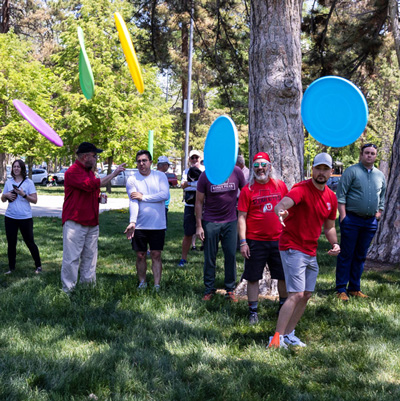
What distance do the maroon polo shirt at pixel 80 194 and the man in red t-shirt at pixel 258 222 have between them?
6.23ft

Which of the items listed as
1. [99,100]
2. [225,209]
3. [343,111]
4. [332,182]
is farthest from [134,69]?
[332,182]

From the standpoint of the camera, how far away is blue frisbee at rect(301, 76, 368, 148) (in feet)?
14.1

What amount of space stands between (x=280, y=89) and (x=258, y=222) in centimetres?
174

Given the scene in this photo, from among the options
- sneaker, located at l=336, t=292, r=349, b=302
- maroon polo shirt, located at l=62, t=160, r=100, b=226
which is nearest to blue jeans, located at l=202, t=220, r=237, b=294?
sneaker, located at l=336, t=292, r=349, b=302

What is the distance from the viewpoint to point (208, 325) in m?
4.66

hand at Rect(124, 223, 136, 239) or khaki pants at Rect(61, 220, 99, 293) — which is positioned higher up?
hand at Rect(124, 223, 136, 239)

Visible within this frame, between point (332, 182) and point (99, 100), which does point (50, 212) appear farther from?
point (332, 182)

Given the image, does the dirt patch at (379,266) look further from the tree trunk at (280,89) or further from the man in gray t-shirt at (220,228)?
the man in gray t-shirt at (220,228)

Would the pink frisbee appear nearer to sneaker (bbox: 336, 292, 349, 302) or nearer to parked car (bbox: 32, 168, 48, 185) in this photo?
sneaker (bbox: 336, 292, 349, 302)

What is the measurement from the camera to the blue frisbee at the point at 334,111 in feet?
14.1

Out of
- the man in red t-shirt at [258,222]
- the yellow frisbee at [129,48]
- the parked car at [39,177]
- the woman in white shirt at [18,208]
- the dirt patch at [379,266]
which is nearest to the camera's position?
the man in red t-shirt at [258,222]

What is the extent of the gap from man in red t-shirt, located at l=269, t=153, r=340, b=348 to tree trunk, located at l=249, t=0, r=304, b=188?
57.4 inches

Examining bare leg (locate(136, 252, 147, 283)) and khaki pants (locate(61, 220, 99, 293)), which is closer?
khaki pants (locate(61, 220, 99, 293))

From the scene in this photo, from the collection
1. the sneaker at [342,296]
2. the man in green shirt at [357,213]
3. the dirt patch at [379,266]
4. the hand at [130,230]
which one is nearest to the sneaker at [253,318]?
the sneaker at [342,296]
